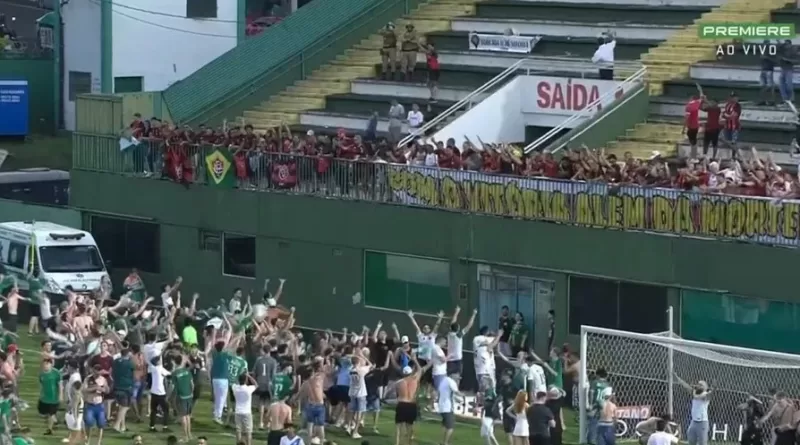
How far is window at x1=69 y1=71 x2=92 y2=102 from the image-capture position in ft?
184

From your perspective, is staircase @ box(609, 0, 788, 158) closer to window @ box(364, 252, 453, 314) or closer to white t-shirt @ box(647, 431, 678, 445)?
window @ box(364, 252, 453, 314)

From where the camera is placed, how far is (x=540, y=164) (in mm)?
38969

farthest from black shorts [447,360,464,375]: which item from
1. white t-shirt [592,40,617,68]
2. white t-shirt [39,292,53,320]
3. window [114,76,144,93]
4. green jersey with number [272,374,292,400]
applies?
window [114,76,144,93]

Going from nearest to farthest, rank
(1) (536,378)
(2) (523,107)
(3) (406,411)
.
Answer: (3) (406,411), (1) (536,378), (2) (523,107)

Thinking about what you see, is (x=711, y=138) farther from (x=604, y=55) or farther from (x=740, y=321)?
(x=604, y=55)

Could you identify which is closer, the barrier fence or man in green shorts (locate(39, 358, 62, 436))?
man in green shorts (locate(39, 358, 62, 436))

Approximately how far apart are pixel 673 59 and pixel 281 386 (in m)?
15.6

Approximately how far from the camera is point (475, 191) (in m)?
39.9

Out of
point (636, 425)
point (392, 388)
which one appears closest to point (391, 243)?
point (392, 388)

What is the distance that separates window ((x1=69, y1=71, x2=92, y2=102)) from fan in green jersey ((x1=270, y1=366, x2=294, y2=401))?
24304mm

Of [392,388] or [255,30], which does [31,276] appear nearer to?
[392,388]

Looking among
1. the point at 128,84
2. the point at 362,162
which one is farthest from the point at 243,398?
the point at 128,84

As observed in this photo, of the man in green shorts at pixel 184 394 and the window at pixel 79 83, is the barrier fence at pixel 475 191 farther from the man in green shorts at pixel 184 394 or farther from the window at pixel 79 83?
the man in green shorts at pixel 184 394

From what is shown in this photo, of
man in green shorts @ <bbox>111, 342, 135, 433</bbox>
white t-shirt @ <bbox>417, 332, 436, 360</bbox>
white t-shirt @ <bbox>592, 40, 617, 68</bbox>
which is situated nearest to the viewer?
man in green shorts @ <bbox>111, 342, 135, 433</bbox>
